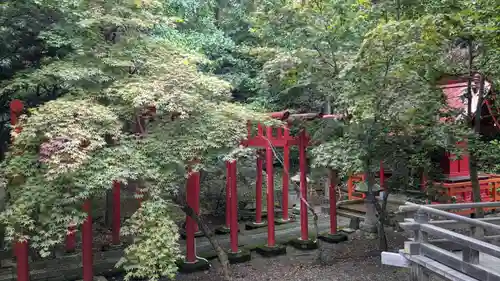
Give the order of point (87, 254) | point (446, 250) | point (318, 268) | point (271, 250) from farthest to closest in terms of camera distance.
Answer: point (271, 250), point (318, 268), point (87, 254), point (446, 250)

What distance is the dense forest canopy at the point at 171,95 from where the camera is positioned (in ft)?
21.1

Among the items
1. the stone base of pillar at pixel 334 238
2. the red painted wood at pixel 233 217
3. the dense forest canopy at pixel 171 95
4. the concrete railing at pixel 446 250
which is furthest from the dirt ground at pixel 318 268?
the concrete railing at pixel 446 250

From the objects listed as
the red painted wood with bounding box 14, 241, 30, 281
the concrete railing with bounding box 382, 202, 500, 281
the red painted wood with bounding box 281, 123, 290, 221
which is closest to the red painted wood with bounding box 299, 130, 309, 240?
the red painted wood with bounding box 281, 123, 290, 221

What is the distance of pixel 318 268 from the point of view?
9273 mm

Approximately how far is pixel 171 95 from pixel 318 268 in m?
5.19

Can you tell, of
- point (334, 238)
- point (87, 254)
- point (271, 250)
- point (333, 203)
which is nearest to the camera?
point (87, 254)

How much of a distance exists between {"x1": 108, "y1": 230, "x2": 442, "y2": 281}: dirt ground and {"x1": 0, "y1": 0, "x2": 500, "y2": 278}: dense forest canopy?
1.96 m

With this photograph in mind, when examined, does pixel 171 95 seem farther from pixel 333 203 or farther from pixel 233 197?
pixel 333 203

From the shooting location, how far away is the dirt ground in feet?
28.5

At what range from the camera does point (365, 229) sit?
39.9ft

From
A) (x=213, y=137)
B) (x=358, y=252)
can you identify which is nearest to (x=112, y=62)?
(x=213, y=137)

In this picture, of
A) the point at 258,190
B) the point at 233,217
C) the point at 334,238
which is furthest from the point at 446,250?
the point at 258,190

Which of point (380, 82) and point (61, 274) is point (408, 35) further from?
point (61, 274)

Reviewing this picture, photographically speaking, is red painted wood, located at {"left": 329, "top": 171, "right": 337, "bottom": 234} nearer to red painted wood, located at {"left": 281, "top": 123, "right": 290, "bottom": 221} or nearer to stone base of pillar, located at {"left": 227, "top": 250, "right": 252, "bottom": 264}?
red painted wood, located at {"left": 281, "top": 123, "right": 290, "bottom": 221}
